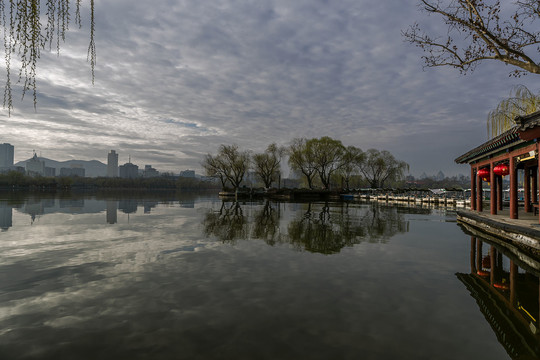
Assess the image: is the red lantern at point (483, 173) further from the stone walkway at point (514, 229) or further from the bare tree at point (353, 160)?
the bare tree at point (353, 160)

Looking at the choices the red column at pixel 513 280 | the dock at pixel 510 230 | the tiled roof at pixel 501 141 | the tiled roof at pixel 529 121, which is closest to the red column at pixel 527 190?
the tiled roof at pixel 501 141

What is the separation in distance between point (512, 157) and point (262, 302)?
14.0 m

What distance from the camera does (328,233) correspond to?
12258 mm

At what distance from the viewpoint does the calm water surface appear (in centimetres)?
344

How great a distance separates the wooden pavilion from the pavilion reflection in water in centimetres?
418

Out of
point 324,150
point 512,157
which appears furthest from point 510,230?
point 324,150

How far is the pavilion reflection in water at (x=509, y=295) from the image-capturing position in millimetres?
3752

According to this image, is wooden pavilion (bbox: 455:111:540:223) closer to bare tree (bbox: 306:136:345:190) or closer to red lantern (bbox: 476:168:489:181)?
red lantern (bbox: 476:168:489:181)

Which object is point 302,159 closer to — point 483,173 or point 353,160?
point 353,160

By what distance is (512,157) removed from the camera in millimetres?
12961

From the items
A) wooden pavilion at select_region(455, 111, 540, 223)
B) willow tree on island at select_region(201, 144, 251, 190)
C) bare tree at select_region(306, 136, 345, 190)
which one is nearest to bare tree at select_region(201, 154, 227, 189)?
willow tree on island at select_region(201, 144, 251, 190)

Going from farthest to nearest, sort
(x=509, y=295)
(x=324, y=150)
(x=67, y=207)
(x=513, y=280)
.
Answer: (x=324, y=150) → (x=67, y=207) → (x=513, y=280) → (x=509, y=295)

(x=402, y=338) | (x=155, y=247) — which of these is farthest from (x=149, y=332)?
(x=155, y=247)

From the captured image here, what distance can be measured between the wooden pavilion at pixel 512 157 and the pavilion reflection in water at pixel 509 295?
418 centimetres
